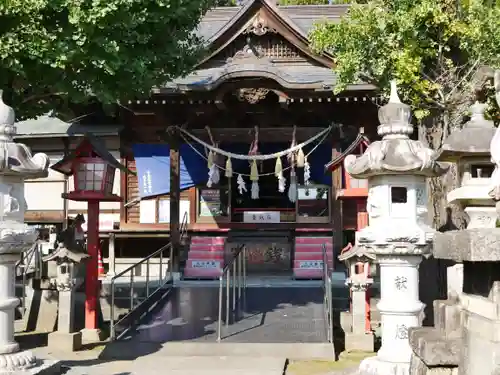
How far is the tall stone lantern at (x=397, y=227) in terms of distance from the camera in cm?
582

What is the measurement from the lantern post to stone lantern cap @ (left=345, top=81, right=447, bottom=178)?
4785 mm

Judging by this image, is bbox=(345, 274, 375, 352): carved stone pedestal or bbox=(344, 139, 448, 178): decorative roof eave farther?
bbox=(345, 274, 375, 352): carved stone pedestal

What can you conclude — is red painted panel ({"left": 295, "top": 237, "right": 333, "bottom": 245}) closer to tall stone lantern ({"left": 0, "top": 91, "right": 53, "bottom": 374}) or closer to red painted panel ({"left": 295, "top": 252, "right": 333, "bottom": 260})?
red painted panel ({"left": 295, "top": 252, "right": 333, "bottom": 260})

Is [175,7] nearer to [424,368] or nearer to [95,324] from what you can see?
[95,324]

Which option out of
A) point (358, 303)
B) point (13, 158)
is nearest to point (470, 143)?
point (358, 303)

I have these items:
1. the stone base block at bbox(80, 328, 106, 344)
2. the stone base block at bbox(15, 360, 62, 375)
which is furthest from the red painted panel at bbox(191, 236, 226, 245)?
the stone base block at bbox(15, 360, 62, 375)

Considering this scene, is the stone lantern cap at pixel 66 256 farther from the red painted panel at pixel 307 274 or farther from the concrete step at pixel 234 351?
the red painted panel at pixel 307 274

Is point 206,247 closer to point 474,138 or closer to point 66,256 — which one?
point 66,256

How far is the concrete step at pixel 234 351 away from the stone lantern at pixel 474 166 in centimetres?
367

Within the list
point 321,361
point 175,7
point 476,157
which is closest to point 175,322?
point 321,361

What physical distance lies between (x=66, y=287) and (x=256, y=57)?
7611 mm

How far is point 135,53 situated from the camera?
848 cm

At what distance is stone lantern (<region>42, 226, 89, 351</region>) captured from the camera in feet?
28.8

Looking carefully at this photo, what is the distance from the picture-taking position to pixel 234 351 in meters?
8.00
